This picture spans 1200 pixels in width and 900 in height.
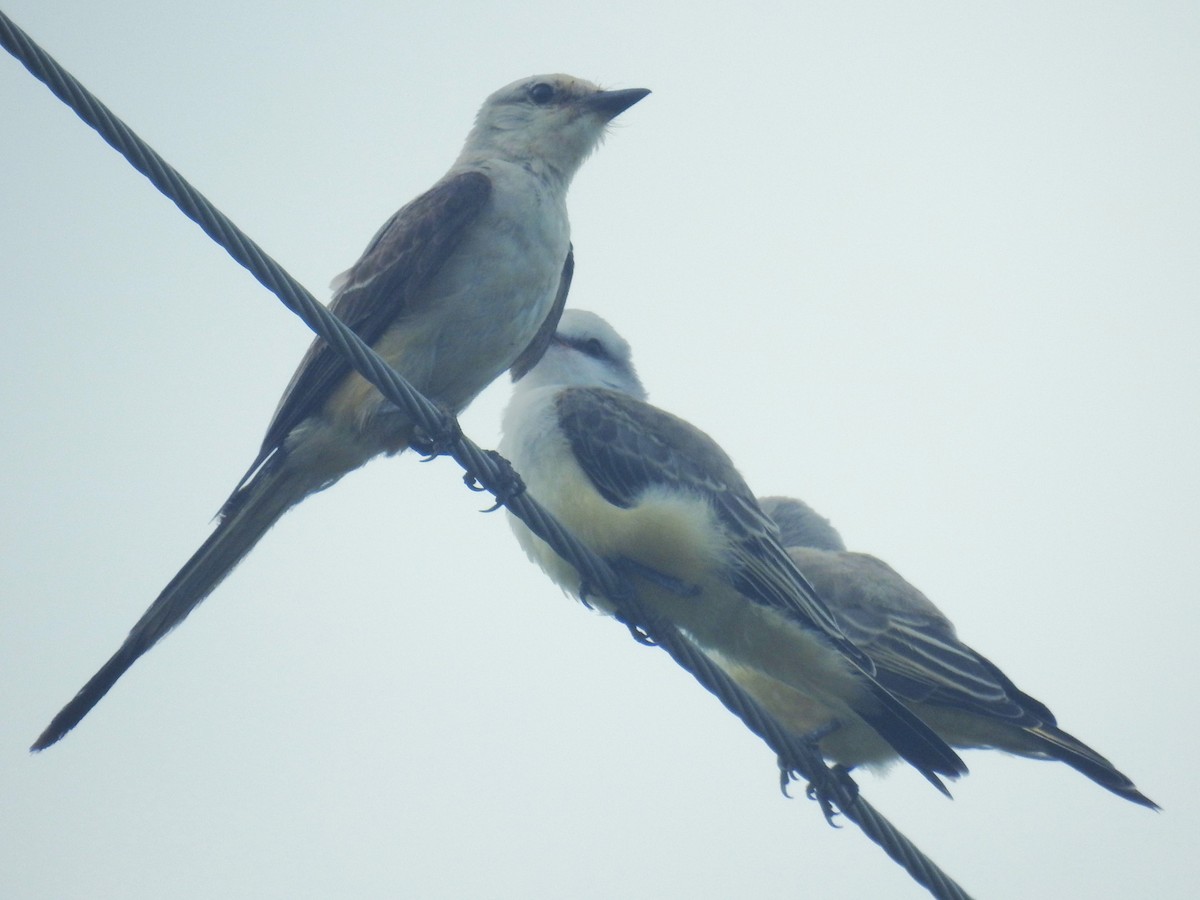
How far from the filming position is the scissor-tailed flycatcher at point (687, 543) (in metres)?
5.23

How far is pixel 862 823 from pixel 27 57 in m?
3.13

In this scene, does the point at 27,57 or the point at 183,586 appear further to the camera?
the point at 183,586

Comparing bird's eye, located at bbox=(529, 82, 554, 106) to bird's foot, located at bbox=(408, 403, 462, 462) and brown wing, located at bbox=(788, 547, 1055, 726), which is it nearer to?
bird's foot, located at bbox=(408, 403, 462, 462)

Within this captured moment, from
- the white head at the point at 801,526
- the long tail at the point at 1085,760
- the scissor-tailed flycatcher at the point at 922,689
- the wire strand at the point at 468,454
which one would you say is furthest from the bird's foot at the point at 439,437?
the white head at the point at 801,526

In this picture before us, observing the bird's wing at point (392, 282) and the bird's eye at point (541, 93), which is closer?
the bird's wing at point (392, 282)

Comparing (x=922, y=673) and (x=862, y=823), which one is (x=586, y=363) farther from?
(x=862, y=823)

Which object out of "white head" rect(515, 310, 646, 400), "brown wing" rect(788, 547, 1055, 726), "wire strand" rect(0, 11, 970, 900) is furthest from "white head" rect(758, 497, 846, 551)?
"wire strand" rect(0, 11, 970, 900)

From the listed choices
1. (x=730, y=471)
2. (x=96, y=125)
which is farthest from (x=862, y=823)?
(x=96, y=125)

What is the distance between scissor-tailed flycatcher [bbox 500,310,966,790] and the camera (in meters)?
5.23

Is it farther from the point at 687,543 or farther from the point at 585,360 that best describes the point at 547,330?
the point at 687,543

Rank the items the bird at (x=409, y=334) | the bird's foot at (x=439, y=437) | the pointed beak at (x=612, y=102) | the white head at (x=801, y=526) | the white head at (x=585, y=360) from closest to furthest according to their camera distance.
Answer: the bird's foot at (x=439, y=437) → the bird at (x=409, y=334) → the pointed beak at (x=612, y=102) → the white head at (x=585, y=360) → the white head at (x=801, y=526)

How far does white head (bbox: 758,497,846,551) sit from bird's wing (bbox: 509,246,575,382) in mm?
2125

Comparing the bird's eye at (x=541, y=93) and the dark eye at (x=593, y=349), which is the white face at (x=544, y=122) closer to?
the bird's eye at (x=541, y=93)

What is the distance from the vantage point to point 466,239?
527 cm
